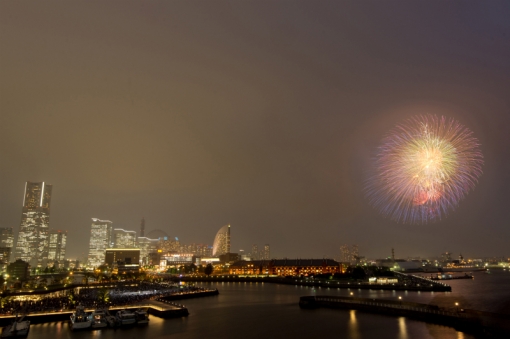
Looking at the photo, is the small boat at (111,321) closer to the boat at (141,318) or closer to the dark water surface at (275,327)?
the dark water surface at (275,327)

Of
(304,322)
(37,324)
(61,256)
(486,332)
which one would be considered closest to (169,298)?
(37,324)

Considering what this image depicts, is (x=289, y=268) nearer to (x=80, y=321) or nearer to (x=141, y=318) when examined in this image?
(x=141, y=318)

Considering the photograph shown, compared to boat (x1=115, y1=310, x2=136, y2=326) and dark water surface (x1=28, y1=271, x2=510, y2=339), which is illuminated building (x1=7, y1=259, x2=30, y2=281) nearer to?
dark water surface (x1=28, y1=271, x2=510, y2=339)

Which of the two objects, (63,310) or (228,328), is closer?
(228,328)

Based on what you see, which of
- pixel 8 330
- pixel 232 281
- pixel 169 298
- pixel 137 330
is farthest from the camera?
pixel 232 281

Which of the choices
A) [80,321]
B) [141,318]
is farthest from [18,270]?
[141,318]

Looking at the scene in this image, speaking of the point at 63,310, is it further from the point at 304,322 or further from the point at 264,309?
the point at 304,322
